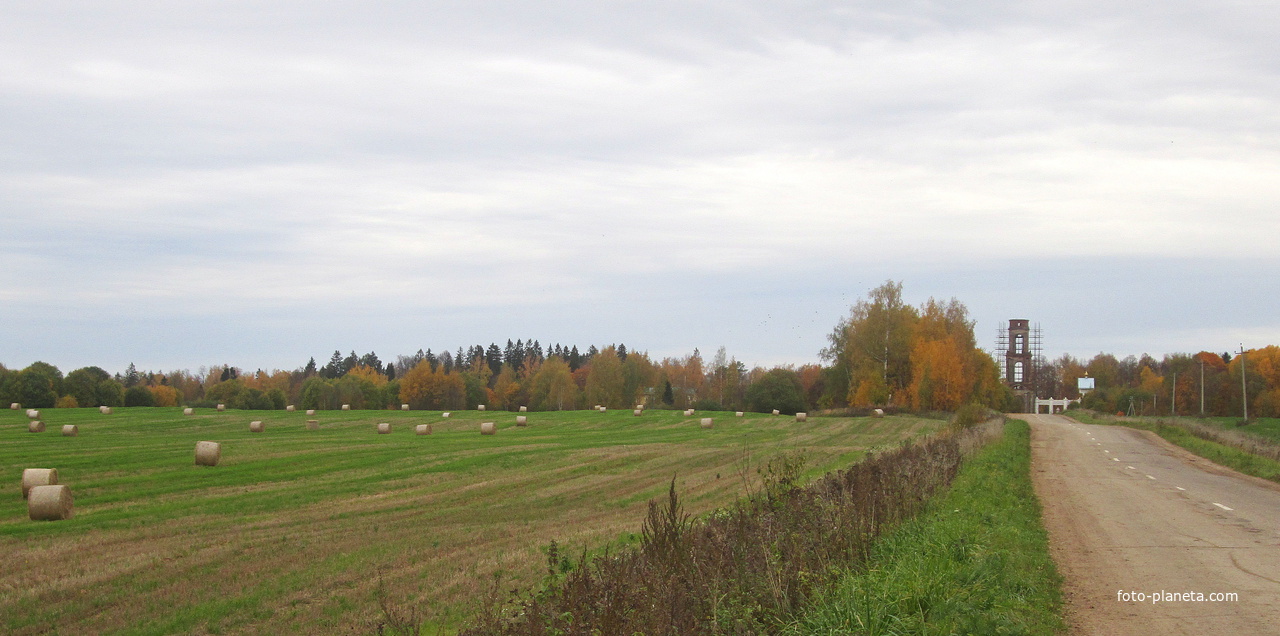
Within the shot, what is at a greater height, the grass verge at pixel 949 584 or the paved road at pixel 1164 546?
the grass verge at pixel 949 584

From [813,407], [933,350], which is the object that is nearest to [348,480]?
[933,350]

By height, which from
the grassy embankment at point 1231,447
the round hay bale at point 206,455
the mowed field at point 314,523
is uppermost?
the grassy embankment at point 1231,447

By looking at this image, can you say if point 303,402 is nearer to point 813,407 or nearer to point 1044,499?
point 813,407

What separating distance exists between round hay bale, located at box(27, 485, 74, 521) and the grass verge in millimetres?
17510

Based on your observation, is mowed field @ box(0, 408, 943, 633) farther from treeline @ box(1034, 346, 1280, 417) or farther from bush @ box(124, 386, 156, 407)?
treeline @ box(1034, 346, 1280, 417)

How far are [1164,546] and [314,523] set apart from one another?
15.6 meters

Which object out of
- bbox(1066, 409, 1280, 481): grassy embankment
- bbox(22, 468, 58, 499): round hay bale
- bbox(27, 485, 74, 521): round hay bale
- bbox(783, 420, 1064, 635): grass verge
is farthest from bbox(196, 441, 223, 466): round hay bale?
bbox(1066, 409, 1280, 481): grassy embankment

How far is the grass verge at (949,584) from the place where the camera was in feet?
24.9

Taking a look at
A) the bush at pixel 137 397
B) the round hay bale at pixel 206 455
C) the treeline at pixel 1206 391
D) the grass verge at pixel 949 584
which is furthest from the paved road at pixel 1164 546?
the bush at pixel 137 397

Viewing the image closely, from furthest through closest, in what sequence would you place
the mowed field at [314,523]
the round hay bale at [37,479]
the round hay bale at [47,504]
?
the round hay bale at [37,479], the round hay bale at [47,504], the mowed field at [314,523]

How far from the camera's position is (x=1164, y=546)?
12797mm

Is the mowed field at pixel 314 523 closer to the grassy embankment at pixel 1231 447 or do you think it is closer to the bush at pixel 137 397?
the grassy embankment at pixel 1231 447

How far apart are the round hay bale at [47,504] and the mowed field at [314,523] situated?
400mm

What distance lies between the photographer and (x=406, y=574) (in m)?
14.0
